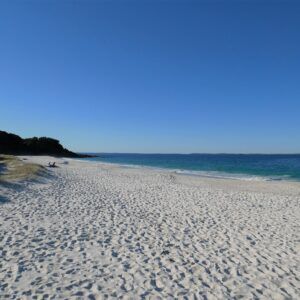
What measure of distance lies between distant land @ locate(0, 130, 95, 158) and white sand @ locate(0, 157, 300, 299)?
269 feet

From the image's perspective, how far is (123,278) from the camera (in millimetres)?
6164

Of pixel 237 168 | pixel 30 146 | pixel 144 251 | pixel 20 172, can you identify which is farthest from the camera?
pixel 30 146

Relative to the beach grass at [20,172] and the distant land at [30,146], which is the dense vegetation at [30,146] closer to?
the distant land at [30,146]

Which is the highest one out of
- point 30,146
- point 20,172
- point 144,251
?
point 30,146

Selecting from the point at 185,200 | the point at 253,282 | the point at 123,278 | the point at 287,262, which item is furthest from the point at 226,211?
the point at 123,278

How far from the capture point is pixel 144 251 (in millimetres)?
7805

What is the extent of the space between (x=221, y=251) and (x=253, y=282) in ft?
5.87

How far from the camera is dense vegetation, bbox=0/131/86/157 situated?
89.1 meters

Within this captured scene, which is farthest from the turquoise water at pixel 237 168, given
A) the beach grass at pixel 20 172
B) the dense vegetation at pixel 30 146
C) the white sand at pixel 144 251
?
the white sand at pixel 144 251

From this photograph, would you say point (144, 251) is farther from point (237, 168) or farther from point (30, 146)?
point (30, 146)

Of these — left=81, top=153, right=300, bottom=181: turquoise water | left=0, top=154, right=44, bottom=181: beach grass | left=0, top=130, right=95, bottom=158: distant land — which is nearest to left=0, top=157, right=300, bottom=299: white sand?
left=0, top=154, right=44, bottom=181: beach grass

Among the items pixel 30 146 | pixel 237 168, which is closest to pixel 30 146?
pixel 30 146

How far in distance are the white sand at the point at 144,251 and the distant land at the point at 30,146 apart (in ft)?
269

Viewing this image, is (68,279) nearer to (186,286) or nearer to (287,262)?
(186,286)
